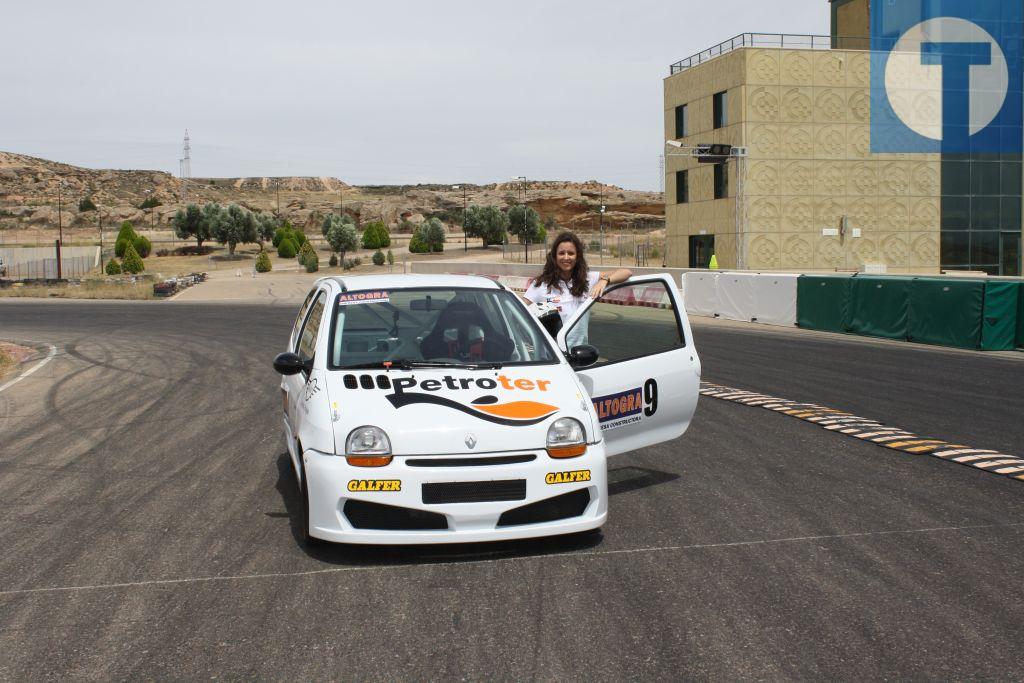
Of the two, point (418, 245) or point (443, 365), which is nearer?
point (443, 365)

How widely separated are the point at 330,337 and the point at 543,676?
3.24 meters

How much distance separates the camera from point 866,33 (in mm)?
60969

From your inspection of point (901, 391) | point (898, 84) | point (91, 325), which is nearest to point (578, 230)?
point (898, 84)

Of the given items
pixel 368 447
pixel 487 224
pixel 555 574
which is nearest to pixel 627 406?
pixel 555 574

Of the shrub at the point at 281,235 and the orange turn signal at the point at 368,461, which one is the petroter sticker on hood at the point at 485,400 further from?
the shrub at the point at 281,235

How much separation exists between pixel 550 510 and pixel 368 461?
108 cm

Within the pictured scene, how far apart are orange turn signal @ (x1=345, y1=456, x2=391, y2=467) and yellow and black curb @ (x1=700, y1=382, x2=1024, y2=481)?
525 cm

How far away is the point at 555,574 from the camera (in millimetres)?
5523

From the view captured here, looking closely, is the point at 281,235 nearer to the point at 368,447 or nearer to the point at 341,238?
the point at 341,238

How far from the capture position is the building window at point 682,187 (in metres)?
57.2

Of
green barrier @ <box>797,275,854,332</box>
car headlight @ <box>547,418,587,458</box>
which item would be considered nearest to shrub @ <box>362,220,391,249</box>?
green barrier @ <box>797,275,854,332</box>

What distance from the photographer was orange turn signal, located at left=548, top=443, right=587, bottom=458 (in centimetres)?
581

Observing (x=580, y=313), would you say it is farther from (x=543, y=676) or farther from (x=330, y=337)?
(x=543, y=676)

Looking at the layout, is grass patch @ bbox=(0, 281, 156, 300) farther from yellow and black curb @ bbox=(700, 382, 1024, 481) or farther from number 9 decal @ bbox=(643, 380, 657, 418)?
number 9 decal @ bbox=(643, 380, 657, 418)
